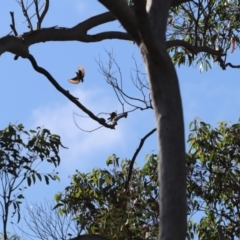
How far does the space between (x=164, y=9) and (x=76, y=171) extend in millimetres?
3014

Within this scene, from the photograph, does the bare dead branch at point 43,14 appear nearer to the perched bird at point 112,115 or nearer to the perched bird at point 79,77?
the perched bird at point 79,77

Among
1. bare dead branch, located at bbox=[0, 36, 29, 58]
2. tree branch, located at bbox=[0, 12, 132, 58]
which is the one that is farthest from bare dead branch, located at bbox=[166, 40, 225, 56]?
bare dead branch, located at bbox=[0, 36, 29, 58]

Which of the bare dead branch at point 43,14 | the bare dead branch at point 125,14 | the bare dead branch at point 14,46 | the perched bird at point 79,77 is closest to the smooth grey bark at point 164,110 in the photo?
the bare dead branch at point 125,14

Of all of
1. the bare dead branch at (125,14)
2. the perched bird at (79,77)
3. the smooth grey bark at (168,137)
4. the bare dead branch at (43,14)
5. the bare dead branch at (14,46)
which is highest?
the bare dead branch at (43,14)

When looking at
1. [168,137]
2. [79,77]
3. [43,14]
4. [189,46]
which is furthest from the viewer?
[189,46]

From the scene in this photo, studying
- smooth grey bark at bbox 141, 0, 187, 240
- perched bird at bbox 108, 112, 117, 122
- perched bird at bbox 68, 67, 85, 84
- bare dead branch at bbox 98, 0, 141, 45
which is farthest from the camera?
perched bird at bbox 68, 67, 85, 84

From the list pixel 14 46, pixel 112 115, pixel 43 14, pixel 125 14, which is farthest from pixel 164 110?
pixel 43 14

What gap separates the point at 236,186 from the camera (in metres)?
7.56

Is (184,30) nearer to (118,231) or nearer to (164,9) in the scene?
(118,231)

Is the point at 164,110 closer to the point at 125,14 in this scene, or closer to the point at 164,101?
the point at 164,101

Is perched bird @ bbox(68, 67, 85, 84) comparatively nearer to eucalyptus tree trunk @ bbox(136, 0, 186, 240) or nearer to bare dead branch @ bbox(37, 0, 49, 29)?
bare dead branch @ bbox(37, 0, 49, 29)

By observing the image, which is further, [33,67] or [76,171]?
[76,171]

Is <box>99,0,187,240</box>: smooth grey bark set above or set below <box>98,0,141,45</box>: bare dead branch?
below

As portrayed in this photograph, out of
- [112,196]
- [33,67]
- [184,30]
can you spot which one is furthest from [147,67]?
[184,30]
